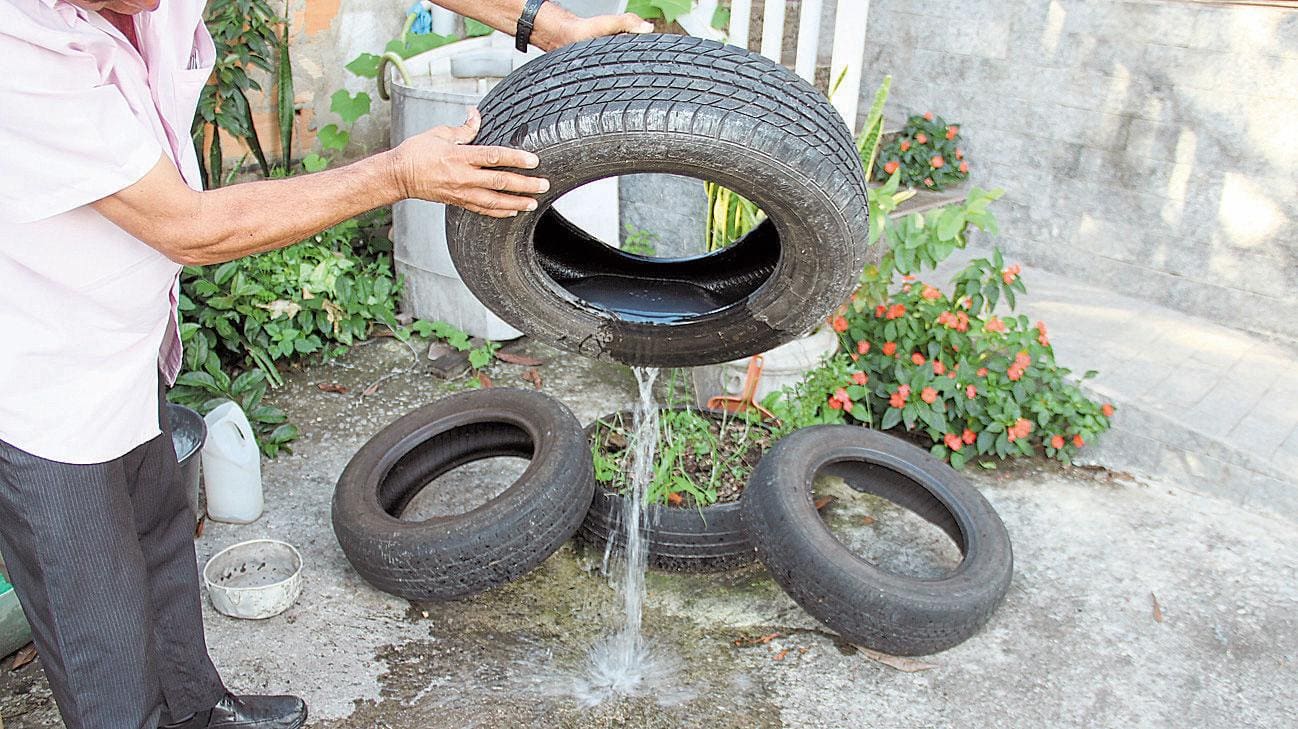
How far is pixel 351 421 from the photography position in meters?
4.13

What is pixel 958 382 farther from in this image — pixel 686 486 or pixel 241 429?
pixel 241 429

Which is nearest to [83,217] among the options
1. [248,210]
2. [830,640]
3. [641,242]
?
[248,210]

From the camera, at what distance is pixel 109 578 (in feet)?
6.77

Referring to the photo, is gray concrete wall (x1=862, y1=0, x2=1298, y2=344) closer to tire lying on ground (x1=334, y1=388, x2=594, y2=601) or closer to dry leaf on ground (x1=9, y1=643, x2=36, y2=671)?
tire lying on ground (x1=334, y1=388, x2=594, y2=601)

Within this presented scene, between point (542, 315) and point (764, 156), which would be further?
point (542, 315)

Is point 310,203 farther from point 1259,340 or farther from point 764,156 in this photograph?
point 1259,340

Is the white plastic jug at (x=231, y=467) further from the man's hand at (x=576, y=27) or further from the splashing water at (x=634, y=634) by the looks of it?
the man's hand at (x=576, y=27)

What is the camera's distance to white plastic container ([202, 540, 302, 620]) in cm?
294

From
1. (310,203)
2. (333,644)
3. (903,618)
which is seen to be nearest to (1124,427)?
(903,618)

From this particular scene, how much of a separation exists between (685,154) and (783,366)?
2038 millimetres

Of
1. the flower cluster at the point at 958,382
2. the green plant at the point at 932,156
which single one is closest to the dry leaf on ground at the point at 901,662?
the flower cluster at the point at 958,382

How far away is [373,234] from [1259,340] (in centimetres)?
417

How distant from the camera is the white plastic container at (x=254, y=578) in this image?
2941 mm

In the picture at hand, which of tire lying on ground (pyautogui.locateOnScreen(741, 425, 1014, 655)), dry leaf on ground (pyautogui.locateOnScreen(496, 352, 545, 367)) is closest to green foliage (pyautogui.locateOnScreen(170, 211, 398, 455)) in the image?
dry leaf on ground (pyautogui.locateOnScreen(496, 352, 545, 367))
